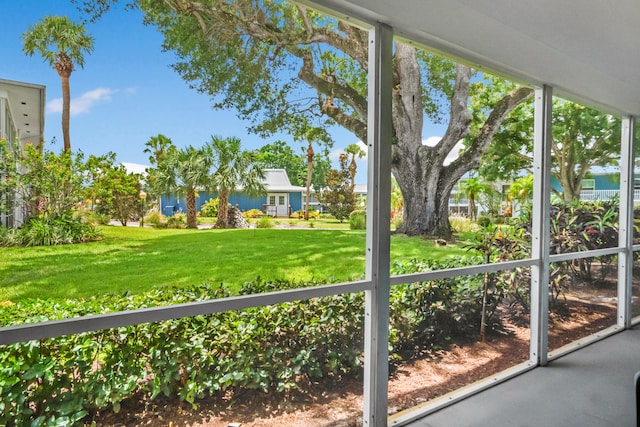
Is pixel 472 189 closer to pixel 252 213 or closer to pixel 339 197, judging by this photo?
pixel 339 197

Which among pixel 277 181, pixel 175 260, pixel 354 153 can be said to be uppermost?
pixel 354 153

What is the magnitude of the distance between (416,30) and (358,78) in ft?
2.90

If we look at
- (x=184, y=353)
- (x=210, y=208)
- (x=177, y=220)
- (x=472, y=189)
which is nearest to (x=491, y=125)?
(x=472, y=189)

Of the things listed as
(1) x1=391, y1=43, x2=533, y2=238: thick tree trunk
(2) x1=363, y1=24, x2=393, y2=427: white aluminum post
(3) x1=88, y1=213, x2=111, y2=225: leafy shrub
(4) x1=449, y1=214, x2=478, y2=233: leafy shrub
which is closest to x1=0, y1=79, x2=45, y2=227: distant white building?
(3) x1=88, y1=213, x2=111, y2=225: leafy shrub

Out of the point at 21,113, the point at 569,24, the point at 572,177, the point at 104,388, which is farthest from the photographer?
the point at 572,177

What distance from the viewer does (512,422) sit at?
235cm

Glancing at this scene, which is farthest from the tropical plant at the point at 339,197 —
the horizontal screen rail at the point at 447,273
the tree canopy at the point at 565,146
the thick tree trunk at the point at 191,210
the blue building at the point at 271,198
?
the tree canopy at the point at 565,146

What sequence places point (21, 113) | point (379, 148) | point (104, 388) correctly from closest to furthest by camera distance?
point (21, 113) < point (104, 388) < point (379, 148)

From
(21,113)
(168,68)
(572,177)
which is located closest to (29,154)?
(21,113)

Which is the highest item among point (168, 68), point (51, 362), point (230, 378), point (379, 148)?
point (168, 68)

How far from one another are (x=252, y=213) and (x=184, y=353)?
2.67 feet

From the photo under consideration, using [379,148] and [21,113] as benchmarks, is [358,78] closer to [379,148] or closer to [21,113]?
[379,148]

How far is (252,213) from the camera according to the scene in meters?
2.37

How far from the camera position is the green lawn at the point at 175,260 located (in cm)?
177
